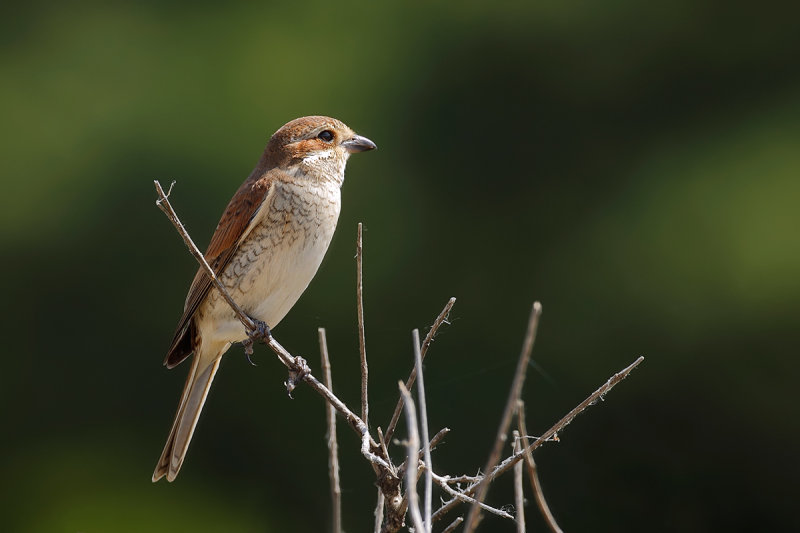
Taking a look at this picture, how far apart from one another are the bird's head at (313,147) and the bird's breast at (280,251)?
0.10 m

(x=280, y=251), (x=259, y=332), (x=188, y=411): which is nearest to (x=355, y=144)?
(x=280, y=251)

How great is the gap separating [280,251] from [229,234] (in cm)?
21

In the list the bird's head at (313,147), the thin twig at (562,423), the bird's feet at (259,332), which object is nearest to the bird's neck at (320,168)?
the bird's head at (313,147)

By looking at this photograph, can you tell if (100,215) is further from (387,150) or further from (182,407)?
(182,407)

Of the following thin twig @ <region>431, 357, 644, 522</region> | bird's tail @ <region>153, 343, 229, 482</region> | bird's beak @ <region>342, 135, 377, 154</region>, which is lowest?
bird's tail @ <region>153, 343, 229, 482</region>

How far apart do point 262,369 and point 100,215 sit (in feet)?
4.92

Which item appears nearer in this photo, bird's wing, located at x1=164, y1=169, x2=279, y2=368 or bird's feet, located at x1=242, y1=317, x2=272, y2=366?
bird's feet, located at x1=242, y1=317, x2=272, y2=366

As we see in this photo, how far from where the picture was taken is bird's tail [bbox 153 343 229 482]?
3.06m

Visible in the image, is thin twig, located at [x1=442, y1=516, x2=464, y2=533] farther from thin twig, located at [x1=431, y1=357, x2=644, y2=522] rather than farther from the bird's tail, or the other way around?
the bird's tail

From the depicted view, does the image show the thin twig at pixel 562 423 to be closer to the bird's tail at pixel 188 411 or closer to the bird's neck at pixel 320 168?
Result: the bird's tail at pixel 188 411

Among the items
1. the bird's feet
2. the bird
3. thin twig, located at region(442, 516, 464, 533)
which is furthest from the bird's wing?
thin twig, located at region(442, 516, 464, 533)

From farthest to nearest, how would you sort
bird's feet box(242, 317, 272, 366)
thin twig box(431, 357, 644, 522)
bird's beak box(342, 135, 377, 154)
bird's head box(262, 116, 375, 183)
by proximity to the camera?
bird's beak box(342, 135, 377, 154) < bird's head box(262, 116, 375, 183) < bird's feet box(242, 317, 272, 366) < thin twig box(431, 357, 644, 522)

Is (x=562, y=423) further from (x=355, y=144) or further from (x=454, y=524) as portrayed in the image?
(x=355, y=144)

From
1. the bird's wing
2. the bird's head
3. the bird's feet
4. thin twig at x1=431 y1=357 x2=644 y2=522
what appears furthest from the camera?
the bird's head
